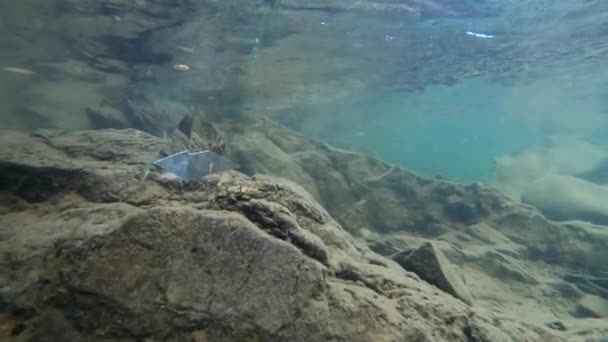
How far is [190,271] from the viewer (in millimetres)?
2668

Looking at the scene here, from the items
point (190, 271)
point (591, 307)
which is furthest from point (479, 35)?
point (190, 271)

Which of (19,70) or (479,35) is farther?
(19,70)

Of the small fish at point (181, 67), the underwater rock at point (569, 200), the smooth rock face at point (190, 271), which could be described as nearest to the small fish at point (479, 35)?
the underwater rock at point (569, 200)

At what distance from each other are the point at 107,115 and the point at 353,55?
12.1 m

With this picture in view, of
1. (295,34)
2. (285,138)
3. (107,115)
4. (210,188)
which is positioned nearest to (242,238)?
(210,188)

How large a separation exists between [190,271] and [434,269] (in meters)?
2.91

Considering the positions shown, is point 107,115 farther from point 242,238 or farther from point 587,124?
point 587,124

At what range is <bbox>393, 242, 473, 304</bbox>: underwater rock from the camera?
4.28 metres

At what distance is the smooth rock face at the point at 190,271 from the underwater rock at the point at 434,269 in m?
0.67

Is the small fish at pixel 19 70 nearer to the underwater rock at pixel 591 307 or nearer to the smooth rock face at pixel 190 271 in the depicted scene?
the smooth rock face at pixel 190 271

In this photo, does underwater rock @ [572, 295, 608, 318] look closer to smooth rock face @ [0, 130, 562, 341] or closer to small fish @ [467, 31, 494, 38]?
smooth rock face @ [0, 130, 562, 341]

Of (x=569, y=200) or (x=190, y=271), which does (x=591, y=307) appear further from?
(x=569, y=200)

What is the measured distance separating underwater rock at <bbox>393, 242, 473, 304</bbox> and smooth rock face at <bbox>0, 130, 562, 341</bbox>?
0.67m

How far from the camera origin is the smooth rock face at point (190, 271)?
2.54m
